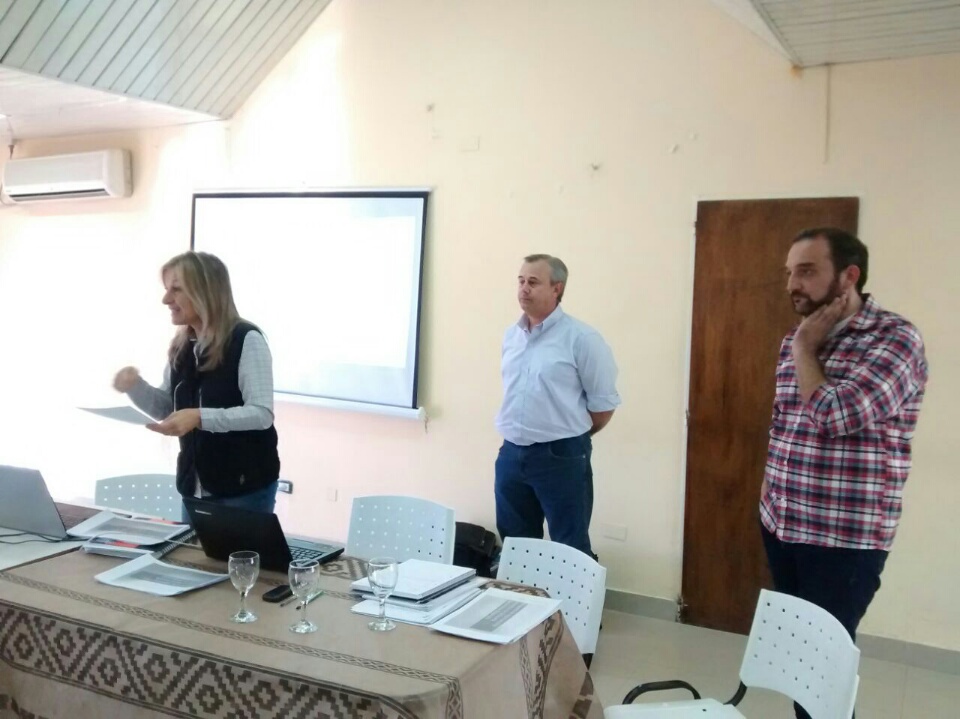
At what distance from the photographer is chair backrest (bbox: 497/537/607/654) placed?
2223mm

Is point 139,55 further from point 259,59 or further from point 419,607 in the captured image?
point 419,607

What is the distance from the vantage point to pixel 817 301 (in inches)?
85.5

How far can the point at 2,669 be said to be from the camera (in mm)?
1896

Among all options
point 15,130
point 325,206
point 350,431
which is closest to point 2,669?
point 350,431

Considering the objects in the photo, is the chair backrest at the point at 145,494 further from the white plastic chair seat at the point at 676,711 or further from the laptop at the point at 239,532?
the white plastic chair seat at the point at 676,711

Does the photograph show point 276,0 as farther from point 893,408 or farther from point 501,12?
point 893,408

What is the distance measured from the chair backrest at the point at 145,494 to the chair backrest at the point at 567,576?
1335mm

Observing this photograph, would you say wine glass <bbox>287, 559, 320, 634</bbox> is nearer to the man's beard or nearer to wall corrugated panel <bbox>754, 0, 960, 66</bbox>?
the man's beard

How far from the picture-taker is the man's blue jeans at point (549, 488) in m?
3.30

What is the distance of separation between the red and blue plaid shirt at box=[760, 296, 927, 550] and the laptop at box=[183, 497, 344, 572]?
1.32 metres

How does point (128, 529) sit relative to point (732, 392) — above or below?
below

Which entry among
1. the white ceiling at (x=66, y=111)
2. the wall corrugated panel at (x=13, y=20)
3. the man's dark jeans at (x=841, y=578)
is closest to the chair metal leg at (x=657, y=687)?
the man's dark jeans at (x=841, y=578)

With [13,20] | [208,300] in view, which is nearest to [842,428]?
[208,300]

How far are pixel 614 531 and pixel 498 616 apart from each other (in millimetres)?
2227
